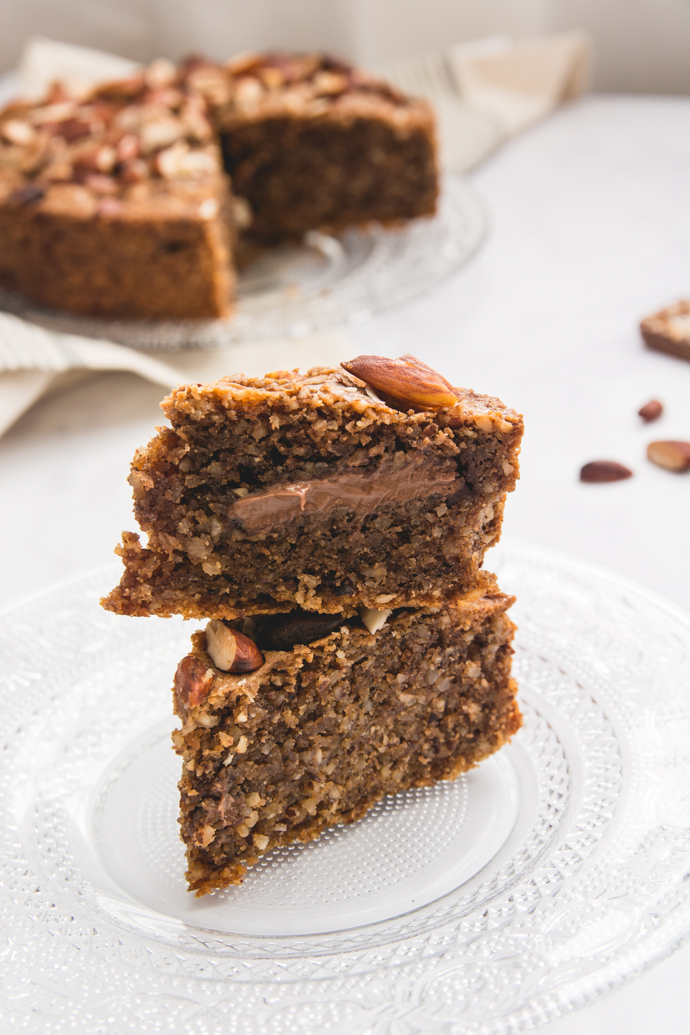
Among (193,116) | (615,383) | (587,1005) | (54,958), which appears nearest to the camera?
(587,1005)

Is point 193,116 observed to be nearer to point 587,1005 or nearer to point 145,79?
point 145,79

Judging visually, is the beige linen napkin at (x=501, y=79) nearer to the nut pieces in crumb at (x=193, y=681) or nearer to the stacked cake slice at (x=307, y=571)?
the stacked cake slice at (x=307, y=571)

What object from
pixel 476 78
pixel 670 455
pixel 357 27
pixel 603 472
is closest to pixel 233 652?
pixel 603 472

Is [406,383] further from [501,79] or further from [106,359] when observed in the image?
[501,79]

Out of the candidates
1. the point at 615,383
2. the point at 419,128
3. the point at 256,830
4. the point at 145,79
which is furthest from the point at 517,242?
the point at 256,830

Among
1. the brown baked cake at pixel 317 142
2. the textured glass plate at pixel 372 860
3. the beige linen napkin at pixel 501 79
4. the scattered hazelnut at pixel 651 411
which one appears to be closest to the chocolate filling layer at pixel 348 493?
the textured glass plate at pixel 372 860

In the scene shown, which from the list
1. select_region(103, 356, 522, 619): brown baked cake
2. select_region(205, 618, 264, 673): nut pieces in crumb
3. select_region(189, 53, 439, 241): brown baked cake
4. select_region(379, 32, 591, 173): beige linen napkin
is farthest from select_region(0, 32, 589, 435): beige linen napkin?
select_region(205, 618, 264, 673): nut pieces in crumb
